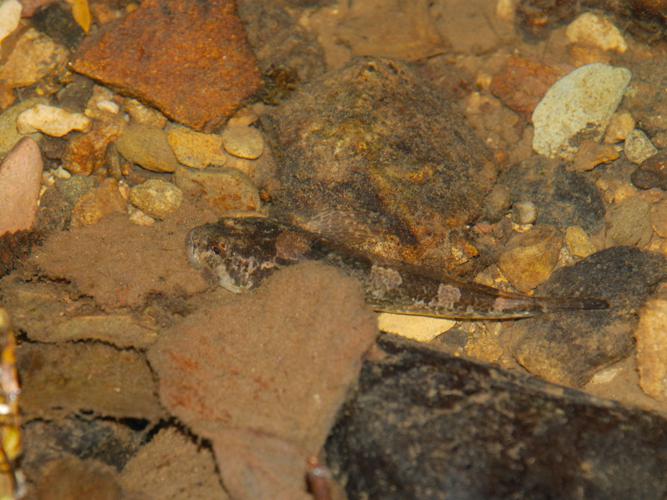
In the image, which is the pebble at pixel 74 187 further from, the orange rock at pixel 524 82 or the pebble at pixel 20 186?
the orange rock at pixel 524 82

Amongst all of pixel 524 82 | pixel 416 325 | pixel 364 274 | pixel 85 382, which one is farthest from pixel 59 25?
pixel 524 82

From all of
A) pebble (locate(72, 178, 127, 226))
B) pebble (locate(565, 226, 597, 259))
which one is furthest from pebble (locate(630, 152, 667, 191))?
pebble (locate(72, 178, 127, 226))

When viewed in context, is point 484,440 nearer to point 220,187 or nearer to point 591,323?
point 591,323

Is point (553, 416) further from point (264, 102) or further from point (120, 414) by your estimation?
point (264, 102)

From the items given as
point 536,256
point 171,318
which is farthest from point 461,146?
point 171,318

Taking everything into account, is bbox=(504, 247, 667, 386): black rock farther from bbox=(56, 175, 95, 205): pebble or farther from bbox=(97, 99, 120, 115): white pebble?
bbox=(97, 99, 120, 115): white pebble

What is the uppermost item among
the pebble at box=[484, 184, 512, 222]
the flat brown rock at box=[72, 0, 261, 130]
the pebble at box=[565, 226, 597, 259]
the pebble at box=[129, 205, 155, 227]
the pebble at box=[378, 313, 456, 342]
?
the flat brown rock at box=[72, 0, 261, 130]
